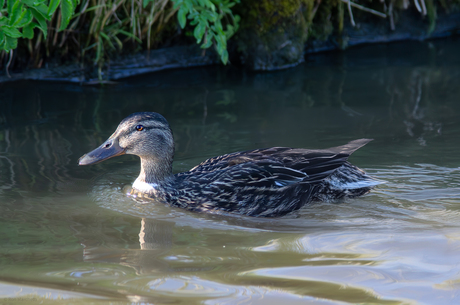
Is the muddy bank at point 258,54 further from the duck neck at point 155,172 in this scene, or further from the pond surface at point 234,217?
the duck neck at point 155,172

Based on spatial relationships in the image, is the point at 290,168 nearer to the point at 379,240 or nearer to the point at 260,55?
the point at 379,240

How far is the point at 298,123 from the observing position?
686 centimetres

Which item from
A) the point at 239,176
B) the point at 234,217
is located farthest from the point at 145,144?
the point at 234,217

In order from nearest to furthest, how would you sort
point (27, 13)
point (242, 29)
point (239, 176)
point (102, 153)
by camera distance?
point (27, 13) → point (239, 176) → point (102, 153) → point (242, 29)

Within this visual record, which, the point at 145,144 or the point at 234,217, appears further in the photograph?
the point at 145,144

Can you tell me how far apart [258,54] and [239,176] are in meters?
4.97

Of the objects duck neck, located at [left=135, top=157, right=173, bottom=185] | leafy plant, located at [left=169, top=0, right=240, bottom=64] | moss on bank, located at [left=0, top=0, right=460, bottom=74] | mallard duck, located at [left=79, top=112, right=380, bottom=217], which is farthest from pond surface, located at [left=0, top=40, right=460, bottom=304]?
leafy plant, located at [left=169, top=0, right=240, bottom=64]

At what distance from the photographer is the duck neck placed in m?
5.22

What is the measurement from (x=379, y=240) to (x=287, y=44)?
5942mm

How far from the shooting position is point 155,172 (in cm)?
524

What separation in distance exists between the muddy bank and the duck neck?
12.2 ft

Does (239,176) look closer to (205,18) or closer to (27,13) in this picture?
(27,13)

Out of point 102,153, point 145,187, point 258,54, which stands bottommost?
point 145,187

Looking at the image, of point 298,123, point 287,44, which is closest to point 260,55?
point 287,44
